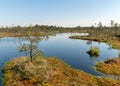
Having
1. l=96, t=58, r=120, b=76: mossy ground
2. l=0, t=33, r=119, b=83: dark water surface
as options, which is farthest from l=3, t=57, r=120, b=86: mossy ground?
l=0, t=33, r=119, b=83: dark water surface

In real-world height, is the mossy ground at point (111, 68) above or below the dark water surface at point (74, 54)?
above

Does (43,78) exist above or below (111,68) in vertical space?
above

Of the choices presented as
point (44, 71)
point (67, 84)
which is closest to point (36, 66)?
point (44, 71)

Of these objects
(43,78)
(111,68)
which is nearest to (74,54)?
(111,68)

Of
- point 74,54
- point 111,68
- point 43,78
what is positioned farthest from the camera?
point 74,54

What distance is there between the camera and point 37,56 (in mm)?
60250

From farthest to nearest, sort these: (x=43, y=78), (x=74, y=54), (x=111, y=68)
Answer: (x=74, y=54)
(x=111, y=68)
(x=43, y=78)

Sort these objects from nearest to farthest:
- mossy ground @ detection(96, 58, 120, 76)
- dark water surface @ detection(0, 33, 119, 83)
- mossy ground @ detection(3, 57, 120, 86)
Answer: mossy ground @ detection(3, 57, 120, 86), mossy ground @ detection(96, 58, 120, 76), dark water surface @ detection(0, 33, 119, 83)

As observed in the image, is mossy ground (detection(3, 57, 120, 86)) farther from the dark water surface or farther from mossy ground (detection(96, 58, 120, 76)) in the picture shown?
the dark water surface

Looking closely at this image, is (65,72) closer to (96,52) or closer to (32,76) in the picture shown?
(32,76)

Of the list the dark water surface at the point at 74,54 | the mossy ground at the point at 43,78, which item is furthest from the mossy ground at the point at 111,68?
the mossy ground at the point at 43,78

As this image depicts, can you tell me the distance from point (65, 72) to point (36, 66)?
8863mm

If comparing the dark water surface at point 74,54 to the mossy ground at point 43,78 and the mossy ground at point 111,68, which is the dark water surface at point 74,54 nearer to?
the mossy ground at point 111,68

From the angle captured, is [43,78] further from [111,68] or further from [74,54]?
[74,54]
